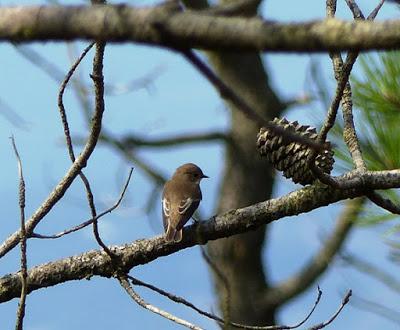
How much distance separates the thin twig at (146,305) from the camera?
148 cm

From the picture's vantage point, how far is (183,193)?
2.78m

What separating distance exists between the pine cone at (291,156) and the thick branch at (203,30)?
988mm

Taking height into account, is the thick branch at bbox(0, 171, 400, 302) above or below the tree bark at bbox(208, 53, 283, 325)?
below

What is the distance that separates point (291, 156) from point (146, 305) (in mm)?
420

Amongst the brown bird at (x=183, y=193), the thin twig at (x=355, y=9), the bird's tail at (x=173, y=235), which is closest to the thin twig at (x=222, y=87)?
the bird's tail at (x=173, y=235)

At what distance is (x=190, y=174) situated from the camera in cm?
302

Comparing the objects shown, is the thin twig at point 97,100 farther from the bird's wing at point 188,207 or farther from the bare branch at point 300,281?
the bare branch at point 300,281

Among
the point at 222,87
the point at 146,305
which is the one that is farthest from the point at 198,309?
the point at 222,87

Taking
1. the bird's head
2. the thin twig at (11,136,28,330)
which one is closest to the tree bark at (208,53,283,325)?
the bird's head

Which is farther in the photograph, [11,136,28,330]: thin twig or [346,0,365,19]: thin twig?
[346,0,365,19]: thin twig

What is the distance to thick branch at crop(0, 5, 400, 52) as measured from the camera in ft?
2.07

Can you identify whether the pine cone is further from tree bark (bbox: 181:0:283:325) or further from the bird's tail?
tree bark (bbox: 181:0:283:325)

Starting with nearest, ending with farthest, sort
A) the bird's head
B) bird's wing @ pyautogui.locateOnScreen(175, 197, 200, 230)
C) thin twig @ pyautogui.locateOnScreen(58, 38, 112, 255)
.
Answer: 1. thin twig @ pyautogui.locateOnScreen(58, 38, 112, 255)
2. bird's wing @ pyautogui.locateOnScreen(175, 197, 200, 230)
3. the bird's head

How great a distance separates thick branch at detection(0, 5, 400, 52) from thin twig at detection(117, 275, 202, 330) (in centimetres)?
89
